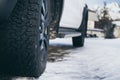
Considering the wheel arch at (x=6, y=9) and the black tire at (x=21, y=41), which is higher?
the wheel arch at (x=6, y=9)

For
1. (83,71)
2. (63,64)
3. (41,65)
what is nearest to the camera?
(41,65)

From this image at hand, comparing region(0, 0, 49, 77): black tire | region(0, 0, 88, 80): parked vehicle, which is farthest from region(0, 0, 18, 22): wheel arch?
region(0, 0, 49, 77): black tire

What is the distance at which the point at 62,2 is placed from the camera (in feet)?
12.1

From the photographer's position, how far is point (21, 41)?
8.32 feet

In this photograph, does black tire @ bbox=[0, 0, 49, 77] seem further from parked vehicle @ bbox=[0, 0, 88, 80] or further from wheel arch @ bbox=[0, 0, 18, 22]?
wheel arch @ bbox=[0, 0, 18, 22]

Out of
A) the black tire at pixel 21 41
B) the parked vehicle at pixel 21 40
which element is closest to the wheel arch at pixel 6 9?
the parked vehicle at pixel 21 40

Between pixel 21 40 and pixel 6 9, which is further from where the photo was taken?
pixel 21 40

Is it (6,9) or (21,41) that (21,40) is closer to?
(21,41)

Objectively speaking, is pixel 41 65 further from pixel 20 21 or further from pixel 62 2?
pixel 62 2

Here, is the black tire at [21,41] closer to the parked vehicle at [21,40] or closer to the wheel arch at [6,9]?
the parked vehicle at [21,40]

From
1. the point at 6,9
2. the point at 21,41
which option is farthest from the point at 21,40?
the point at 6,9

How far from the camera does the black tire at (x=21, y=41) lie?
2.51m

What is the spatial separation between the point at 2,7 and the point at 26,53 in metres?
0.43

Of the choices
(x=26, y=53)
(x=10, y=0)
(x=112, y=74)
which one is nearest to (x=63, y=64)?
(x=112, y=74)
